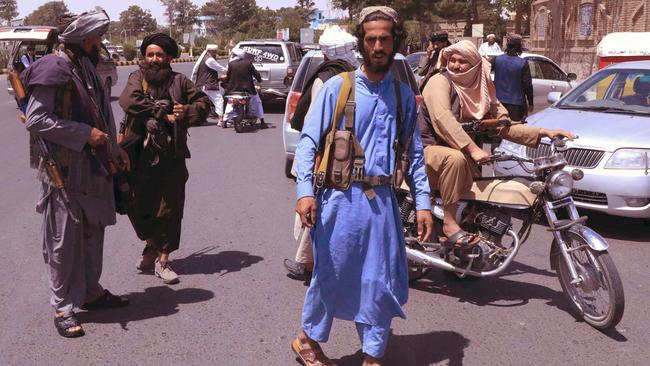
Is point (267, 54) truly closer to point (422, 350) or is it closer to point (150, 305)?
point (150, 305)

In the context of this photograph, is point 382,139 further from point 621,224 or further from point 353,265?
point 621,224

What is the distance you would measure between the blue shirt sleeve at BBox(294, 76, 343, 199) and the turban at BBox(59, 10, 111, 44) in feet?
5.39

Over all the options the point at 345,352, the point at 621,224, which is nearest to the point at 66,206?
the point at 345,352

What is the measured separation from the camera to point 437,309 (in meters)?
5.00

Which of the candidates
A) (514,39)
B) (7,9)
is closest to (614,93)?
(514,39)

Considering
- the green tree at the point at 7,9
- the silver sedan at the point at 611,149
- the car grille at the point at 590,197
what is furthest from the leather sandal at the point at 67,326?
the green tree at the point at 7,9

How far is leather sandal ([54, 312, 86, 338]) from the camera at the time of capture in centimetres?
445

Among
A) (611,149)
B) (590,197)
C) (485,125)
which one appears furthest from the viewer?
(590,197)

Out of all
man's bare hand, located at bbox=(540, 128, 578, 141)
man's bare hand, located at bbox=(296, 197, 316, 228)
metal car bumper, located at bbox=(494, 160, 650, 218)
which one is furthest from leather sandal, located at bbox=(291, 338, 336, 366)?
metal car bumper, located at bbox=(494, 160, 650, 218)

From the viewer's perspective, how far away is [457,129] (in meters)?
4.89

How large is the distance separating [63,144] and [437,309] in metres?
2.61

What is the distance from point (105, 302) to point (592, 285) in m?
3.12

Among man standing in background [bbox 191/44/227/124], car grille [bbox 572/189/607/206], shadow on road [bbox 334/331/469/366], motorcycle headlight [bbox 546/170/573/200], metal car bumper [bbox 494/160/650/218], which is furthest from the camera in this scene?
man standing in background [bbox 191/44/227/124]

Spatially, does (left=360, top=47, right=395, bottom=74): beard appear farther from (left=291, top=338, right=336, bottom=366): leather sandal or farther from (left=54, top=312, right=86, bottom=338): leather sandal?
(left=54, top=312, right=86, bottom=338): leather sandal
